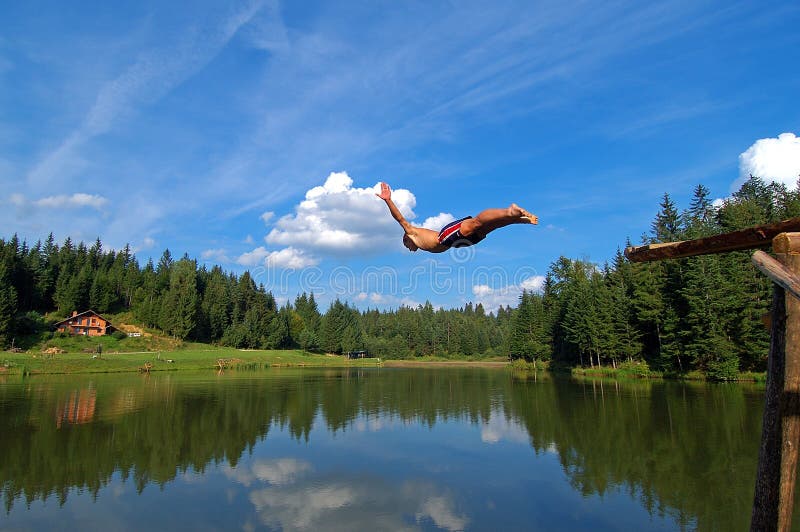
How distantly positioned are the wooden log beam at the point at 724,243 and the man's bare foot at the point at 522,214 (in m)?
1.86

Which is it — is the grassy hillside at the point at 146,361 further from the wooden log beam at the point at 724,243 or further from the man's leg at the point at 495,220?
the wooden log beam at the point at 724,243

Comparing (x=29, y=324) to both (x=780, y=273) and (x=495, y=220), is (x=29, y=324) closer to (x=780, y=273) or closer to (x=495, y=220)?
(x=495, y=220)

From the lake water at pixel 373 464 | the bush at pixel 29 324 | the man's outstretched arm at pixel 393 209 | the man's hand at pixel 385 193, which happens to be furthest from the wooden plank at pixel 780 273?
the bush at pixel 29 324

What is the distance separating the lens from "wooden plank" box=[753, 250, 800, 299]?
4.36 m

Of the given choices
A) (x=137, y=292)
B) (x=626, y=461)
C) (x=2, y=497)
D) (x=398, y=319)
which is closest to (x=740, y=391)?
(x=626, y=461)

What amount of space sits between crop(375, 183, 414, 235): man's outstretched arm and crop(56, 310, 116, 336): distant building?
77.9 m

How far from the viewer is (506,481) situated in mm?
14617

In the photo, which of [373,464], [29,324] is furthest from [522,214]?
[29,324]

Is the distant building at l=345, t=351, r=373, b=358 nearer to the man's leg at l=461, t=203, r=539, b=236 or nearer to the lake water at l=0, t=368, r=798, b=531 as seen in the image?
the lake water at l=0, t=368, r=798, b=531

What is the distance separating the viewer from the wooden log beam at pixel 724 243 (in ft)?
16.0

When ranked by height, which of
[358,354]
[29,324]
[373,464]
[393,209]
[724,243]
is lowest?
[358,354]

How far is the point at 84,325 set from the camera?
7206 cm

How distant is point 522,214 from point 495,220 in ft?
1.73

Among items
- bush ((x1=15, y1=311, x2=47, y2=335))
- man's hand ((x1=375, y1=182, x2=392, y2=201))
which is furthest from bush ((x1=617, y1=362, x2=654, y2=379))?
bush ((x1=15, y1=311, x2=47, y2=335))
